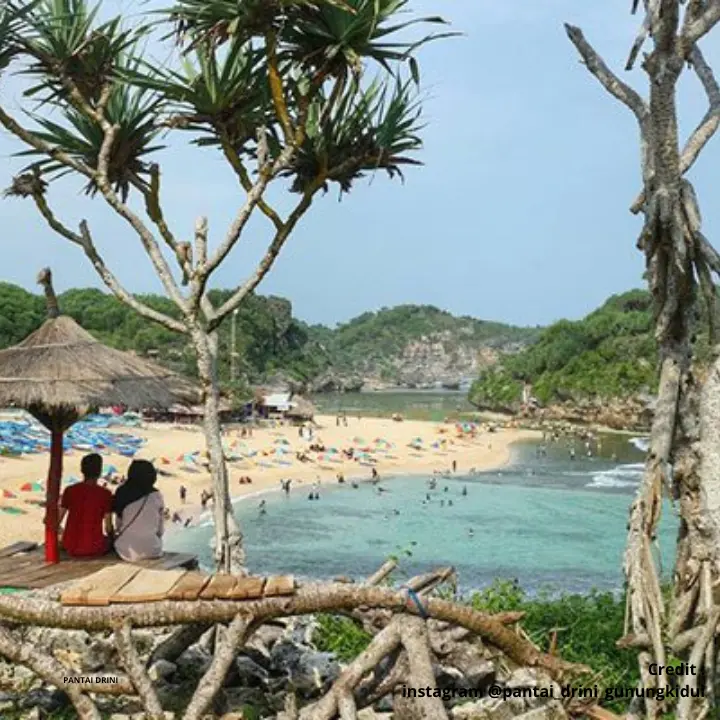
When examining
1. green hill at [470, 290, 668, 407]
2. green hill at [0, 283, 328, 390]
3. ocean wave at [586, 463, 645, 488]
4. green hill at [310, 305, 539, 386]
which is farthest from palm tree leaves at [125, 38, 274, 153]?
green hill at [310, 305, 539, 386]

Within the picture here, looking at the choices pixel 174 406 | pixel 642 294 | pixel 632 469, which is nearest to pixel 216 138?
pixel 174 406

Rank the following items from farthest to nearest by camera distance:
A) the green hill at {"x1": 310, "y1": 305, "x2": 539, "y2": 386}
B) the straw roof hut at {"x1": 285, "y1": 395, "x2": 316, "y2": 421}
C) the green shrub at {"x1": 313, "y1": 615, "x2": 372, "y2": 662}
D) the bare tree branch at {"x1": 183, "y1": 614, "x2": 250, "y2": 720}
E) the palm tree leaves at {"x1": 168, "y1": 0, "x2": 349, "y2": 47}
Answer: the green hill at {"x1": 310, "y1": 305, "x2": 539, "y2": 386} → the straw roof hut at {"x1": 285, "y1": 395, "x2": 316, "y2": 421} → the green shrub at {"x1": 313, "y1": 615, "x2": 372, "y2": 662} → the palm tree leaves at {"x1": 168, "y1": 0, "x2": 349, "y2": 47} → the bare tree branch at {"x1": 183, "y1": 614, "x2": 250, "y2": 720}

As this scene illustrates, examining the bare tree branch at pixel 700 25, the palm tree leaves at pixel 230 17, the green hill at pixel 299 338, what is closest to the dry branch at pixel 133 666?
the palm tree leaves at pixel 230 17

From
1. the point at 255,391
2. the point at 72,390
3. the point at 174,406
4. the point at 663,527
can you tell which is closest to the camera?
the point at 72,390

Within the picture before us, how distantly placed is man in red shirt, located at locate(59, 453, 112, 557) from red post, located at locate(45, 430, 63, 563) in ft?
0.37

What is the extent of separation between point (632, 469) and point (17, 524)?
2695 cm

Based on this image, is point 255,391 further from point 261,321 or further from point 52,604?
point 52,604

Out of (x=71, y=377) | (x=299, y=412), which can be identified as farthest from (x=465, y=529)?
(x=299, y=412)

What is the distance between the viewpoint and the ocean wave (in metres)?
34.7

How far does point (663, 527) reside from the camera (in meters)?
25.0

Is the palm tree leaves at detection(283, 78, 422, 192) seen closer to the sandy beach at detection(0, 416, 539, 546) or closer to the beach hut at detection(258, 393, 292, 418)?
the sandy beach at detection(0, 416, 539, 546)

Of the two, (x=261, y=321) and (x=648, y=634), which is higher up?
(x=261, y=321)

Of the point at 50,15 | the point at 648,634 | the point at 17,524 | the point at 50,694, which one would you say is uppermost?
the point at 50,15

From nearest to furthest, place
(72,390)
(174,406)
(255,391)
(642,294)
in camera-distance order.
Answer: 1. (72,390)
2. (174,406)
3. (255,391)
4. (642,294)
